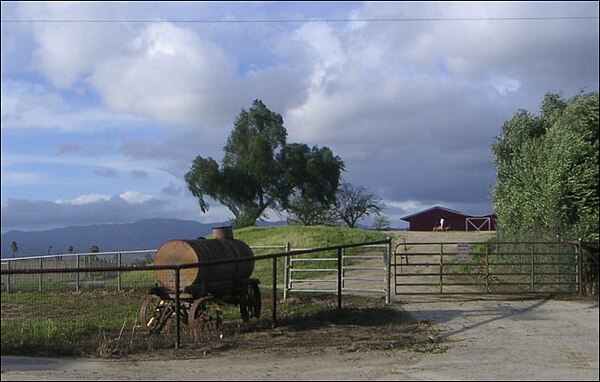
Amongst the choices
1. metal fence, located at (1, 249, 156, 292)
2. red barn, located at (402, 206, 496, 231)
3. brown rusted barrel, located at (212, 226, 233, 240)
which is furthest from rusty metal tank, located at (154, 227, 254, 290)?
red barn, located at (402, 206, 496, 231)

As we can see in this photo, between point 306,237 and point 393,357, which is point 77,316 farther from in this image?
point 306,237

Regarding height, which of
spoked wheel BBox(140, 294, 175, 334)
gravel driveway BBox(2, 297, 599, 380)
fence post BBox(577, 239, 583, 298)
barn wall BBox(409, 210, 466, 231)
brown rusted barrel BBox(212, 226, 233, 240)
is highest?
barn wall BBox(409, 210, 466, 231)

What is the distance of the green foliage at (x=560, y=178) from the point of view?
19734 mm

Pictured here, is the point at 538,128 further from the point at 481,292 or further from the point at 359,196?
the point at 359,196

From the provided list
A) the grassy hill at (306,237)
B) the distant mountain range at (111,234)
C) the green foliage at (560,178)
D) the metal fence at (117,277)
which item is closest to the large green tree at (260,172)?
the distant mountain range at (111,234)

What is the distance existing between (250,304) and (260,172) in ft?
131

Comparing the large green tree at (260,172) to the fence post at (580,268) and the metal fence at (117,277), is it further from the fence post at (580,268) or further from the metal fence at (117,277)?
the fence post at (580,268)

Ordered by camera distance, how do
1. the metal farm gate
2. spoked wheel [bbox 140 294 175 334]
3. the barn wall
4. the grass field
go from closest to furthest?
the grass field → spoked wheel [bbox 140 294 175 334] → the metal farm gate → the barn wall

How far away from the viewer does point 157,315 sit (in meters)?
14.0

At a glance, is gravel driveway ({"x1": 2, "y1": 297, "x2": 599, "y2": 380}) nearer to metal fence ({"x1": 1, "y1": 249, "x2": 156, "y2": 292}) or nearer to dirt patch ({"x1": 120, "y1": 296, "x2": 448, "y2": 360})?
dirt patch ({"x1": 120, "y1": 296, "x2": 448, "y2": 360})

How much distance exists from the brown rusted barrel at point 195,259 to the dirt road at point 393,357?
172 cm

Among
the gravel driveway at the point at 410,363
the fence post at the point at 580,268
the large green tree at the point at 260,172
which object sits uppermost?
the large green tree at the point at 260,172

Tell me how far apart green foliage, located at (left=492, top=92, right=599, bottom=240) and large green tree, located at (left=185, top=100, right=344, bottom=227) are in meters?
32.6

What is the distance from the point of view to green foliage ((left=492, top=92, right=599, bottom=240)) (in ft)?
64.7
